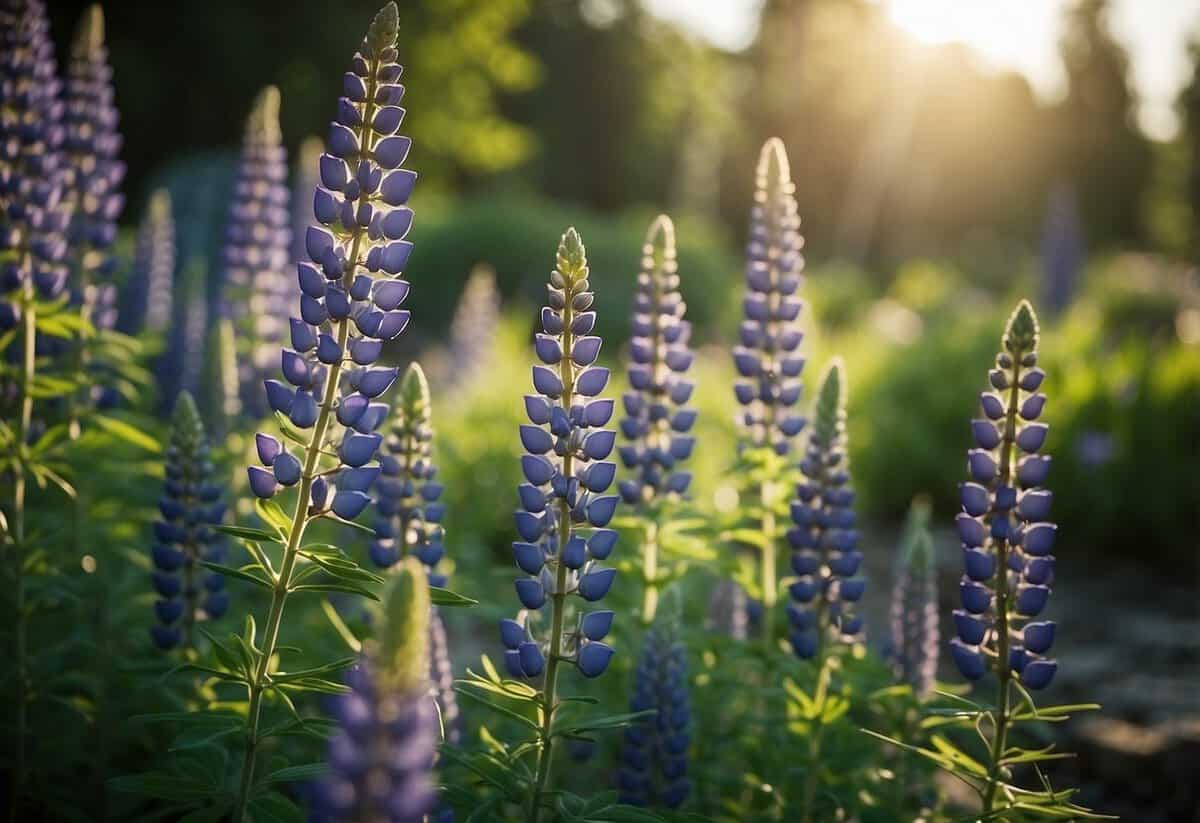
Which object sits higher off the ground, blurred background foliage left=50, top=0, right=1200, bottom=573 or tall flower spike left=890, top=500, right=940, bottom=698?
blurred background foliage left=50, top=0, right=1200, bottom=573

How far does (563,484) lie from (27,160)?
2114mm

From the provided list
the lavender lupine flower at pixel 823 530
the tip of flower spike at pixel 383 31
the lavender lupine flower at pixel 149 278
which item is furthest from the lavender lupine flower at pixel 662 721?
the lavender lupine flower at pixel 149 278

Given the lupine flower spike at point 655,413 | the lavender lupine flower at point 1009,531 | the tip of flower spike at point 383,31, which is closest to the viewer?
the tip of flower spike at point 383,31

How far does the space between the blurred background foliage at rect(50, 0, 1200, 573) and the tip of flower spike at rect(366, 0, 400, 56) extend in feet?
11.1

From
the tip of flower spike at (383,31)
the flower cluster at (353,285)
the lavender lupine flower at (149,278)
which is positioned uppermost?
the lavender lupine flower at (149,278)

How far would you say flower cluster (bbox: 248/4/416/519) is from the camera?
2045mm

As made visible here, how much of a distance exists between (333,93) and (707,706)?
21.5 metres

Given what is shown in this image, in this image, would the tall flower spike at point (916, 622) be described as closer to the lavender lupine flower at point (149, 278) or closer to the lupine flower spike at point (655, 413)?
the lupine flower spike at point (655, 413)

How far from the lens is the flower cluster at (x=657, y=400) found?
9.61 ft

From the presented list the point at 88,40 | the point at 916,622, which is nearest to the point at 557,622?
the point at 916,622

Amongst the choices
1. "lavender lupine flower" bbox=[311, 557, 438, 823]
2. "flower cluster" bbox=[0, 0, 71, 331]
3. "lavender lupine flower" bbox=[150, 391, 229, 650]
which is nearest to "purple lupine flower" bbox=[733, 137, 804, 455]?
"lavender lupine flower" bbox=[150, 391, 229, 650]

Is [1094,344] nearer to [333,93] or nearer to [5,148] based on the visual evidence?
[5,148]

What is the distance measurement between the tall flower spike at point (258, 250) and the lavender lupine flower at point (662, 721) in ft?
6.99

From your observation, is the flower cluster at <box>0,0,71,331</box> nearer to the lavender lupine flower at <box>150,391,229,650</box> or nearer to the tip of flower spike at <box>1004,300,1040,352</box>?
the lavender lupine flower at <box>150,391,229,650</box>
